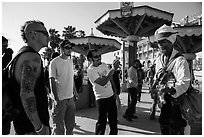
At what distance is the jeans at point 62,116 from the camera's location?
2.87m

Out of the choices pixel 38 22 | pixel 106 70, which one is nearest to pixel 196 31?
pixel 106 70

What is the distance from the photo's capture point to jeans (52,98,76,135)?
287cm

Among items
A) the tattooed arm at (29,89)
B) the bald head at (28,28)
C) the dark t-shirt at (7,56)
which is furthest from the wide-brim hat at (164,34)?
the dark t-shirt at (7,56)

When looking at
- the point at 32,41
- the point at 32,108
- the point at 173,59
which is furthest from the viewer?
the point at 173,59

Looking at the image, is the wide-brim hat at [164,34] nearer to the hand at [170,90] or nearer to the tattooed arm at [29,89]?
the hand at [170,90]

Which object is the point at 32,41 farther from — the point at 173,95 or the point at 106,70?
the point at 106,70

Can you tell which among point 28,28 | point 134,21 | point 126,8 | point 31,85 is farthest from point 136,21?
point 31,85

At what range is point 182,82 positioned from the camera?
1967 mm

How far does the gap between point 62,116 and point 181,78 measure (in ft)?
6.14

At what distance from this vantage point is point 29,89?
5.20ft

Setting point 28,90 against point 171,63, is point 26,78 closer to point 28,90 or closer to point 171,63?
point 28,90

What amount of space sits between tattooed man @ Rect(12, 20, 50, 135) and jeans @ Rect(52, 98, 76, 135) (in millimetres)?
1119

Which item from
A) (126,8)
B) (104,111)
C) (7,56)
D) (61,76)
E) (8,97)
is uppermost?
(126,8)

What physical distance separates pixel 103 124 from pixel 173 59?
1761mm
